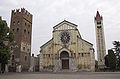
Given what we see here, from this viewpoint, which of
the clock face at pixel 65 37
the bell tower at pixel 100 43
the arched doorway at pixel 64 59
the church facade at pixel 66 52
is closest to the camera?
the church facade at pixel 66 52

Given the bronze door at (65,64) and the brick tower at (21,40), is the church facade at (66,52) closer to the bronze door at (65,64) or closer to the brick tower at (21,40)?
the bronze door at (65,64)

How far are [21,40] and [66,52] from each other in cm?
1310

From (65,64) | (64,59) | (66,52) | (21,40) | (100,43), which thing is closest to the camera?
(65,64)

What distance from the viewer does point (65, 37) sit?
122 feet

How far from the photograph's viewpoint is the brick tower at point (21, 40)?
35.5 metres

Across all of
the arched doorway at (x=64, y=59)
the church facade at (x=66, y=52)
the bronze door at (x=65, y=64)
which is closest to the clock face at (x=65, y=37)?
the church facade at (x=66, y=52)

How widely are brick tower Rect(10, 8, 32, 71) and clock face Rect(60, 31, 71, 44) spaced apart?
10.9 meters

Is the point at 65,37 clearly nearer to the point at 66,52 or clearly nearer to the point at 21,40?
the point at 66,52

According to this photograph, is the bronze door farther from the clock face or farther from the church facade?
the clock face

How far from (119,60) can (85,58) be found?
13.6 meters

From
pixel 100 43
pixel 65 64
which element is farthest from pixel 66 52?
pixel 100 43

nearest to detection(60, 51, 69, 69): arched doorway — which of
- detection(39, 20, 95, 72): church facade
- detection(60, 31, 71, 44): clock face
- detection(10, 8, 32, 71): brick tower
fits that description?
detection(39, 20, 95, 72): church facade

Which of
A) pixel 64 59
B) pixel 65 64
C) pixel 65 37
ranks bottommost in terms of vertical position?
pixel 65 64

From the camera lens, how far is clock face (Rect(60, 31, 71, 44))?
36.9m
